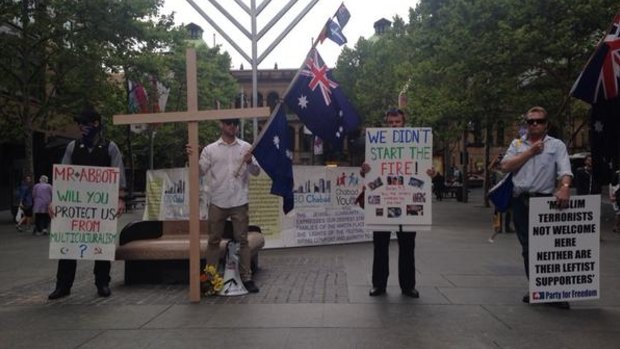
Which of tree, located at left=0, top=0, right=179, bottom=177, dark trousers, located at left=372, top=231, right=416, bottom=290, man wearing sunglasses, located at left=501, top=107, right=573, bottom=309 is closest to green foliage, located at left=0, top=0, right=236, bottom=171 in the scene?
tree, located at left=0, top=0, right=179, bottom=177

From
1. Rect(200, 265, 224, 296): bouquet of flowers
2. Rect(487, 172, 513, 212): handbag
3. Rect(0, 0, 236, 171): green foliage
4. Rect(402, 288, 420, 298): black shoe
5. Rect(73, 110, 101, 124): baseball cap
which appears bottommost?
Rect(402, 288, 420, 298): black shoe

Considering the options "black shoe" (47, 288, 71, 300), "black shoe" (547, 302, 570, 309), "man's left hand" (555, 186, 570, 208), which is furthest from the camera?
"black shoe" (47, 288, 71, 300)

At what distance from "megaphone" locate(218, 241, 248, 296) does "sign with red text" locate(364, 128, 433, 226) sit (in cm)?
159

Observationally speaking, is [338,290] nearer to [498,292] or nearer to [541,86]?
[498,292]

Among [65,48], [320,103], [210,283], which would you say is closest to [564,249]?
[320,103]

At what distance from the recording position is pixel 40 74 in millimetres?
25438

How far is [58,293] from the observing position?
729cm

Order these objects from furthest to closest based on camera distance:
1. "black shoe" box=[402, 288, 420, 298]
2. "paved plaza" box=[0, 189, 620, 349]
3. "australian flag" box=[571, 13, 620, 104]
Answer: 1. "black shoe" box=[402, 288, 420, 298]
2. "australian flag" box=[571, 13, 620, 104]
3. "paved plaza" box=[0, 189, 620, 349]

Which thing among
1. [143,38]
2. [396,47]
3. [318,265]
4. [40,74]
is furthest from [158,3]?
[396,47]

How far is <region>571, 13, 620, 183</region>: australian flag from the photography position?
264 inches

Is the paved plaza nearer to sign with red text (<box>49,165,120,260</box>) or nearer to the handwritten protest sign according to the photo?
the handwritten protest sign

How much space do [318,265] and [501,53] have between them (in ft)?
39.6

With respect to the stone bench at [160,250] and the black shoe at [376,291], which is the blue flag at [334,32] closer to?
the stone bench at [160,250]

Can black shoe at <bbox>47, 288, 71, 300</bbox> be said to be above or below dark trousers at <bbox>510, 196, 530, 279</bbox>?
below
